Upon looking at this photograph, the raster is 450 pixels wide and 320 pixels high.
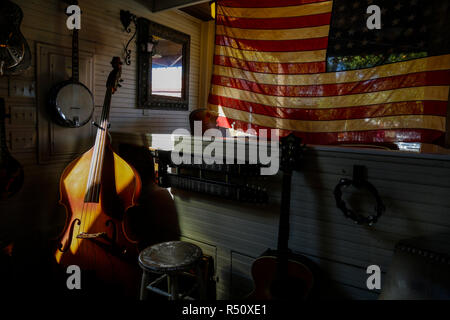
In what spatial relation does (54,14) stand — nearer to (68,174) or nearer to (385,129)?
(68,174)

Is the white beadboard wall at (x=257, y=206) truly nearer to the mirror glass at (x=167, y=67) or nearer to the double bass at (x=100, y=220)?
the mirror glass at (x=167, y=67)

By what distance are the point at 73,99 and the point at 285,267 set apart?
2.54m

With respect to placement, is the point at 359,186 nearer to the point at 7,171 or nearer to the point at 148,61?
the point at 7,171

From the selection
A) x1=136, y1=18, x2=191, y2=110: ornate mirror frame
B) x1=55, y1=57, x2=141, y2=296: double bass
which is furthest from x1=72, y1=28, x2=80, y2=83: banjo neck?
x1=136, y1=18, x2=191, y2=110: ornate mirror frame

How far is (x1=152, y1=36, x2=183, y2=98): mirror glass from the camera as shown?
3914 millimetres

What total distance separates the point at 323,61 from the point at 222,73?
1.36 m

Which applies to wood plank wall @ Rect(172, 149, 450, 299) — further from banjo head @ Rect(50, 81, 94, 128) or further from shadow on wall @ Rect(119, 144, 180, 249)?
banjo head @ Rect(50, 81, 94, 128)

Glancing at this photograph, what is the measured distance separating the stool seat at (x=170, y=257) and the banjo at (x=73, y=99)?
1669mm

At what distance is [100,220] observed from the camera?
90.2 inches

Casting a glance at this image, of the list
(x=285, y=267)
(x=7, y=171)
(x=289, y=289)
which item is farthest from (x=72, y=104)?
(x=289, y=289)

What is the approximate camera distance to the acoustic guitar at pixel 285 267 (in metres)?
1.90

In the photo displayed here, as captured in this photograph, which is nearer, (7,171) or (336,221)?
(336,221)

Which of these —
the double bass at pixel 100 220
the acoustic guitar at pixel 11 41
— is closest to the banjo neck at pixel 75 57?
the acoustic guitar at pixel 11 41

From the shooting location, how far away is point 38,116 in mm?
2678
